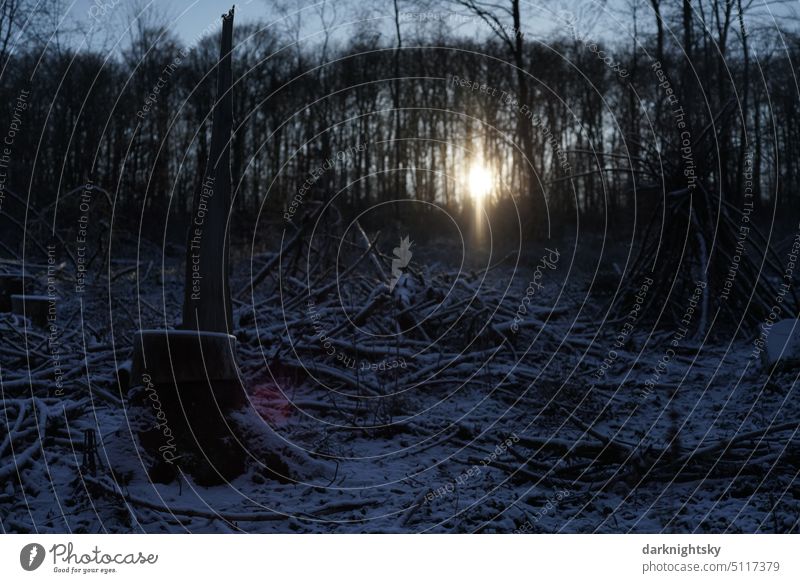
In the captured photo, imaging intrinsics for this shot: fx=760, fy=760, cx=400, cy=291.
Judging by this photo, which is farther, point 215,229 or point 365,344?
point 365,344

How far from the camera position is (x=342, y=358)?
30.2 ft

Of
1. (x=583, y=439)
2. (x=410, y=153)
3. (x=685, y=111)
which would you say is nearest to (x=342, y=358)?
(x=583, y=439)

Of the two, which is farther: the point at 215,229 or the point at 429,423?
the point at 429,423

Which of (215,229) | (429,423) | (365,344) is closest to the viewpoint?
(215,229)

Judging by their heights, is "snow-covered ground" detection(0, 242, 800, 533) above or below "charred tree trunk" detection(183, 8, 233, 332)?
below

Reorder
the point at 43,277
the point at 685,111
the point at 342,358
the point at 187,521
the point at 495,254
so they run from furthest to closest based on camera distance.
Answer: the point at 495,254, the point at 43,277, the point at 685,111, the point at 342,358, the point at 187,521

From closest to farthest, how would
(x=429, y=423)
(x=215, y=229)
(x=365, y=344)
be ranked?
(x=215, y=229), (x=429, y=423), (x=365, y=344)

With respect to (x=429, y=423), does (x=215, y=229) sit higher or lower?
higher

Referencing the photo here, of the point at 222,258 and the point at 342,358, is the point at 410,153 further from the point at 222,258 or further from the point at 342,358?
the point at 222,258

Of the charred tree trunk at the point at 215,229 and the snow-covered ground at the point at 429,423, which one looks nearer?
the snow-covered ground at the point at 429,423

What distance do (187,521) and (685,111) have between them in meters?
9.51

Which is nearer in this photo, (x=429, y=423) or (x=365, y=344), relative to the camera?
(x=429, y=423)

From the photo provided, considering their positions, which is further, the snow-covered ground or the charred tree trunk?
the charred tree trunk

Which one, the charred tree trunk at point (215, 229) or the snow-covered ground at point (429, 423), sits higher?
the charred tree trunk at point (215, 229)
